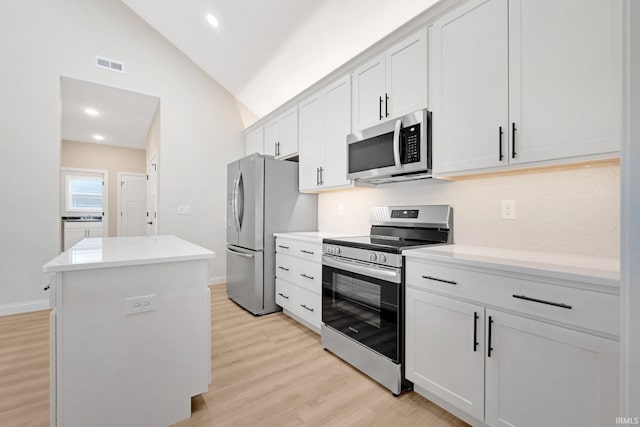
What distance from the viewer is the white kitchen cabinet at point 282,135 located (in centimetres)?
343

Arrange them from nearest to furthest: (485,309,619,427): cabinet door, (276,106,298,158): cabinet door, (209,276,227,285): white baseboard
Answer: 1. (485,309,619,427): cabinet door
2. (276,106,298,158): cabinet door
3. (209,276,227,285): white baseboard

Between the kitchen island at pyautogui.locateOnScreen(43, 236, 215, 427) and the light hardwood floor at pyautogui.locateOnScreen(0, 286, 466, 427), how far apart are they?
0.27 metres

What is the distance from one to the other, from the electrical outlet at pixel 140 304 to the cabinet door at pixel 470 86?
1.87 meters

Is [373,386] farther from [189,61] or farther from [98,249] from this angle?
[189,61]

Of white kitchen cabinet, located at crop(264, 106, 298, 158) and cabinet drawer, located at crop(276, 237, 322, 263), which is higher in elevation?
white kitchen cabinet, located at crop(264, 106, 298, 158)

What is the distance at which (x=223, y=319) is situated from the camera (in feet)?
9.95

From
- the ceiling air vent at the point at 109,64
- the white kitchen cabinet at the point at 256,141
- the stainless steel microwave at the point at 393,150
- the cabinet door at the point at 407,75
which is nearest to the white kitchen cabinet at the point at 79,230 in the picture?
the ceiling air vent at the point at 109,64

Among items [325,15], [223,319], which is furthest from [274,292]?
[325,15]

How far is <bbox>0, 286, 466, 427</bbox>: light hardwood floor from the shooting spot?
1576mm

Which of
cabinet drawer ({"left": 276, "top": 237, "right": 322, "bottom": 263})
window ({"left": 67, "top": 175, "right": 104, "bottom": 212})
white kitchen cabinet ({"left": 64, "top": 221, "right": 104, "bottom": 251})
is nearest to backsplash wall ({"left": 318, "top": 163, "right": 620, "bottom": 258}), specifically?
cabinet drawer ({"left": 276, "top": 237, "right": 322, "bottom": 263})

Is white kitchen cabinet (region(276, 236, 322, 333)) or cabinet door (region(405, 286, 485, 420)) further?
white kitchen cabinet (region(276, 236, 322, 333))

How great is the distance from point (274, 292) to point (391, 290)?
1.77 meters

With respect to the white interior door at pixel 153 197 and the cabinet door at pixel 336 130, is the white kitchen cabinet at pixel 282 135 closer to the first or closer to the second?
the cabinet door at pixel 336 130

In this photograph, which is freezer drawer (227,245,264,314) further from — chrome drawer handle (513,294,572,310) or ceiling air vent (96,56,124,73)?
ceiling air vent (96,56,124,73)
